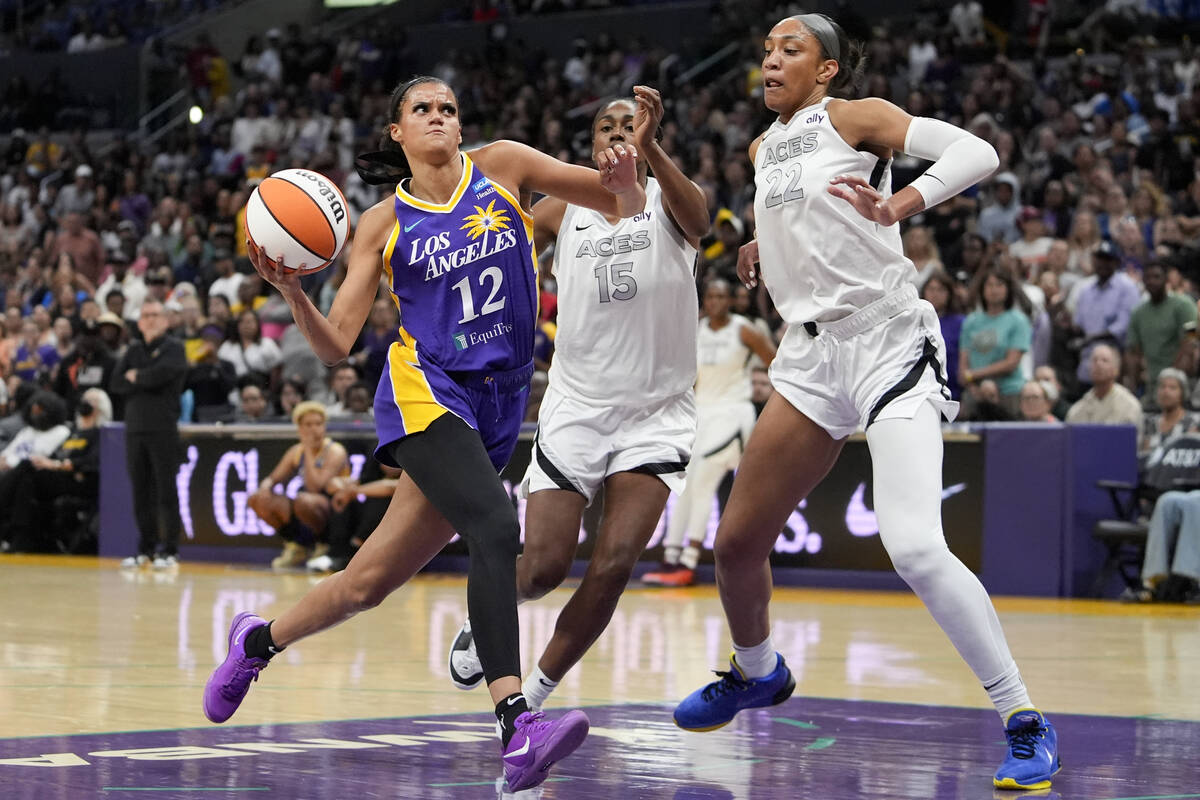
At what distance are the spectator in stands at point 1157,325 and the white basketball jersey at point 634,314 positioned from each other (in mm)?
7867

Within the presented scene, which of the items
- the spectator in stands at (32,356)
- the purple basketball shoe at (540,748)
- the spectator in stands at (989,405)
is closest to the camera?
the purple basketball shoe at (540,748)

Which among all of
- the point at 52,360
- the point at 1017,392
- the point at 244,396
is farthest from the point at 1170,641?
the point at 52,360

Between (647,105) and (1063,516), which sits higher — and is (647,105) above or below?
above

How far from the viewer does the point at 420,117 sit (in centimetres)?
546

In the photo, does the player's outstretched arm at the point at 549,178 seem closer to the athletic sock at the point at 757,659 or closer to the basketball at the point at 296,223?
the basketball at the point at 296,223

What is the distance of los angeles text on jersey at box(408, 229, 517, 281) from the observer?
17.3 feet

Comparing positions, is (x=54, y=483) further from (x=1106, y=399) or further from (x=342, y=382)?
(x=1106, y=399)

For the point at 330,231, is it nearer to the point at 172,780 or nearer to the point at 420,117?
the point at 420,117

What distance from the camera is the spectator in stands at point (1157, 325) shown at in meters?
13.1

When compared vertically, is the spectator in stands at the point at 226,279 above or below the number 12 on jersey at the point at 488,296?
above

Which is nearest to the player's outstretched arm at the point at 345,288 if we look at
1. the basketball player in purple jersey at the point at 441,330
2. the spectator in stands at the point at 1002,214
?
the basketball player in purple jersey at the point at 441,330

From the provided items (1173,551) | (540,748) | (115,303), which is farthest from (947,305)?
(115,303)

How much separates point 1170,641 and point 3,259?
18436mm

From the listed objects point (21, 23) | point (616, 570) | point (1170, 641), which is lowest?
point (1170, 641)
